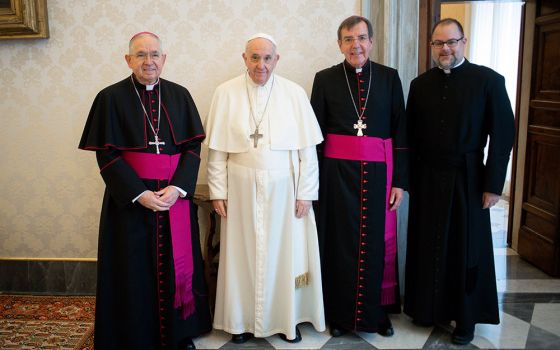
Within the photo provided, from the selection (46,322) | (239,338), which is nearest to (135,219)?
(239,338)

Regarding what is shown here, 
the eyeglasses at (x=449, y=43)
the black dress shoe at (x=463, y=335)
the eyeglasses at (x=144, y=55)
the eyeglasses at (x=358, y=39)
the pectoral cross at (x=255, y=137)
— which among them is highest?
the eyeglasses at (x=358, y=39)

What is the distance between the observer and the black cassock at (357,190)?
3064mm

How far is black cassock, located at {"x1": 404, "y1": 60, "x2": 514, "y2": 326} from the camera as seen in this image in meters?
2.93

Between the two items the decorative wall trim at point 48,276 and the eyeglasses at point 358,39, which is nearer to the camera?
the eyeglasses at point 358,39

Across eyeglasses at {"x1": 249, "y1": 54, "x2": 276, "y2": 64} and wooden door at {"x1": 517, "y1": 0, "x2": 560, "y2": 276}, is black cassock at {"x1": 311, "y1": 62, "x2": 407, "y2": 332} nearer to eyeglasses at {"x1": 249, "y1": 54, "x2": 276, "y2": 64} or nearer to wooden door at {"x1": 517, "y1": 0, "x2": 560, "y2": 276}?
eyeglasses at {"x1": 249, "y1": 54, "x2": 276, "y2": 64}

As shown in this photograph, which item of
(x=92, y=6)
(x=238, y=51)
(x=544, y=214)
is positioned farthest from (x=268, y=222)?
(x=544, y=214)

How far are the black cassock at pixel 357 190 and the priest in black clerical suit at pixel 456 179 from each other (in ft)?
0.56

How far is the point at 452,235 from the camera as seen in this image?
3.05 meters

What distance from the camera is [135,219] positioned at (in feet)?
9.11

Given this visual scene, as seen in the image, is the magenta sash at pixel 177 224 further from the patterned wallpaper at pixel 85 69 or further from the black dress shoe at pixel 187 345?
the patterned wallpaper at pixel 85 69

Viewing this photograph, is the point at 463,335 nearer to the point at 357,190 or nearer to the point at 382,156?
the point at 357,190

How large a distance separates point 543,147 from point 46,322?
408 cm

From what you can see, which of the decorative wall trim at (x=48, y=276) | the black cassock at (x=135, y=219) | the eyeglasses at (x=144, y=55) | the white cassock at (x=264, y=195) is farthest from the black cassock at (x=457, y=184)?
the decorative wall trim at (x=48, y=276)

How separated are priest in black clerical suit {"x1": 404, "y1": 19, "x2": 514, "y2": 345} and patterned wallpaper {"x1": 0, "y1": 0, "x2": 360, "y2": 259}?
0.90 m
